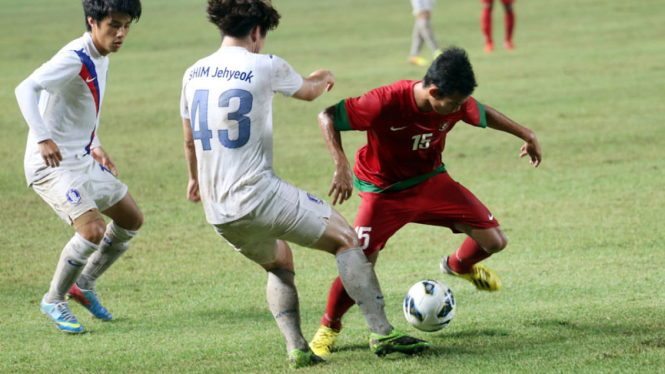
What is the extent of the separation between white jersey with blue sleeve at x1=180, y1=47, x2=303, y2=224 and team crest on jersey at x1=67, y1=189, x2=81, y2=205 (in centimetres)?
144

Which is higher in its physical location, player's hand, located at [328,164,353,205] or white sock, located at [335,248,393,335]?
player's hand, located at [328,164,353,205]

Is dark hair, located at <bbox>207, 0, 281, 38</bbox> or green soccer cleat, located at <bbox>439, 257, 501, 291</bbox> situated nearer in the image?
dark hair, located at <bbox>207, 0, 281, 38</bbox>

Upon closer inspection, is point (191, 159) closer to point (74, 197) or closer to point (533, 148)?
point (74, 197)

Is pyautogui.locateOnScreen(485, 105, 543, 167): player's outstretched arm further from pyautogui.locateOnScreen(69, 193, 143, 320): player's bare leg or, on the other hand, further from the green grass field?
pyautogui.locateOnScreen(69, 193, 143, 320): player's bare leg

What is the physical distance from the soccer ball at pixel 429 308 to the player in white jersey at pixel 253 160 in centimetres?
29

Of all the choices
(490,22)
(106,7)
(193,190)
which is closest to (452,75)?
(193,190)

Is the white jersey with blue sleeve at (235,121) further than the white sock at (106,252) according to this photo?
No

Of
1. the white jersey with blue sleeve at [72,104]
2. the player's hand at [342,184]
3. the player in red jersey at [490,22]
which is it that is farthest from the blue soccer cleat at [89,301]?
the player in red jersey at [490,22]

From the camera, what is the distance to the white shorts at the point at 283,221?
15.4ft

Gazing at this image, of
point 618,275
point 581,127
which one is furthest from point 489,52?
point 618,275

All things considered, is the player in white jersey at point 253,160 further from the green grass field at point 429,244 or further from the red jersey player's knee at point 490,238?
the red jersey player's knee at point 490,238

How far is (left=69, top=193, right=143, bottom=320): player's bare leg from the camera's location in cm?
620

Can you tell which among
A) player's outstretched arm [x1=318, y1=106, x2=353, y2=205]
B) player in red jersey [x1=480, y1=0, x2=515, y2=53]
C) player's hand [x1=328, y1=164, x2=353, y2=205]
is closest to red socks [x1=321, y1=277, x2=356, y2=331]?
player's outstretched arm [x1=318, y1=106, x2=353, y2=205]

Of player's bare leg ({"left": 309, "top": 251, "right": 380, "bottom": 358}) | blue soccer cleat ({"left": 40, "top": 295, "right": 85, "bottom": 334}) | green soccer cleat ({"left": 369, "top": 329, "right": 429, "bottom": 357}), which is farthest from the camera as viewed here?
blue soccer cleat ({"left": 40, "top": 295, "right": 85, "bottom": 334})
